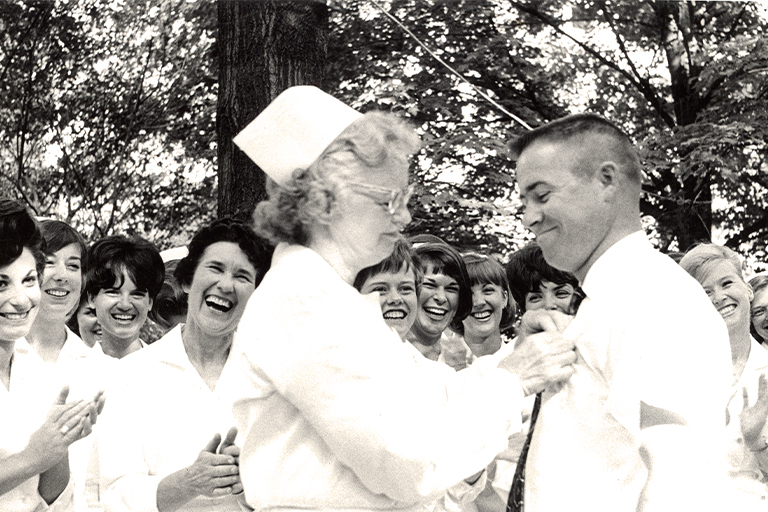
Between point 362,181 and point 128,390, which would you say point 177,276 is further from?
point 362,181

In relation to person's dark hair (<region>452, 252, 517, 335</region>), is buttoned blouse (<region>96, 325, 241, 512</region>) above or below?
below

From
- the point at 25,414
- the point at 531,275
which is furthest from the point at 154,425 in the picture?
the point at 531,275

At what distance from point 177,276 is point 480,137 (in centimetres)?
657

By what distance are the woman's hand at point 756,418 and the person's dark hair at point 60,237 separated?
3.62 meters

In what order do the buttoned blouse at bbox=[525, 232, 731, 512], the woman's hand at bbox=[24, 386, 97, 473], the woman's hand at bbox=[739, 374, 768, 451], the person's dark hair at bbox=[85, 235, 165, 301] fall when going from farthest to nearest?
the person's dark hair at bbox=[85, 235, 165, 301] < the woman's hand at bbox=[739, 374, 768, 451] < the woman's hand at bbox=[24, 386, 97, 473] < the buttoned blouse at bbox=[525, 232, 731, 512]

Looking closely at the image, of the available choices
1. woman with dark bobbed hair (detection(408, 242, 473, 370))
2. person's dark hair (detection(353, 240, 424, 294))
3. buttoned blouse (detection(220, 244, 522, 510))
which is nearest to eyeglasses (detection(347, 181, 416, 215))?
buttoned blouse (detection(220, 244, 522, 510))

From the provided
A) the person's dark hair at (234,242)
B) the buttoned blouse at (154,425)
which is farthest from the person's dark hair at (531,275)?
the buttoned blouse at (154,425)

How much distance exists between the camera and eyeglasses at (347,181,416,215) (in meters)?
3.21

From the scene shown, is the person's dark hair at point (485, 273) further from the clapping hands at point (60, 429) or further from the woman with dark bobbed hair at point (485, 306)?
the clapping hands at point (60, 429)

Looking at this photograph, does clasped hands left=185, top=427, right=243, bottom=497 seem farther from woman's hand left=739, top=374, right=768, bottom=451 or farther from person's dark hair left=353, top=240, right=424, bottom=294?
woman's hand left=739, top=374, right=768, bottom=451

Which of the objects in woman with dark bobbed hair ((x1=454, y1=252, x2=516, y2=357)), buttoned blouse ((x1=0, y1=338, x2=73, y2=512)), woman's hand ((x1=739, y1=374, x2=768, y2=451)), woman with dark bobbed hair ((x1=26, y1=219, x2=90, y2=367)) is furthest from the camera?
woman with dark bobbed hair ((x1=454, y1=252, x2=516, y2=357))

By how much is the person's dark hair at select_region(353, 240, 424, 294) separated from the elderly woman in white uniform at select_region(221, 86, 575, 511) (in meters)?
2.22

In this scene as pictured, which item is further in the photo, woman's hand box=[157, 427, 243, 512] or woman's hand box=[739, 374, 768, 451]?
woman's hand box=[739, 374, 768, 451]

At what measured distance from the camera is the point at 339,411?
2814mm
